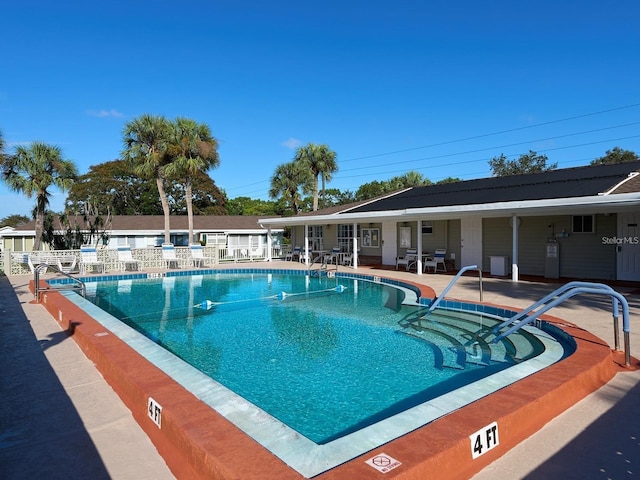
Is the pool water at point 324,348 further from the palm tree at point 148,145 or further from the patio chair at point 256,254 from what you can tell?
A: the palm tree at point 148,145

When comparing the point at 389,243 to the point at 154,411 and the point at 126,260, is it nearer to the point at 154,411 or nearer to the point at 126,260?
the point at 126,260

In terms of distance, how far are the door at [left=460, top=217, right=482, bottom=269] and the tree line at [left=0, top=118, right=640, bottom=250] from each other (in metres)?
14.9

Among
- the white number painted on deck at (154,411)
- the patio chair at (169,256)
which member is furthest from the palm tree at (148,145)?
the white number painted on deck at (154,411)

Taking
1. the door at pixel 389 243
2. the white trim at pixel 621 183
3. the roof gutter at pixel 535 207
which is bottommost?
the door at pixel 389 243

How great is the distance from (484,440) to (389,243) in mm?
16750

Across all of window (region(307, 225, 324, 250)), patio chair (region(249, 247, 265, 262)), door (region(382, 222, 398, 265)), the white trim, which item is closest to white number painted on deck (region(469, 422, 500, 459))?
the white trim

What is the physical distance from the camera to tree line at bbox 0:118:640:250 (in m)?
19.6

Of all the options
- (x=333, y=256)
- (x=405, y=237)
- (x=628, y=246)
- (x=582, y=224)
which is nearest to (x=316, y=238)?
(x=333, y=256)

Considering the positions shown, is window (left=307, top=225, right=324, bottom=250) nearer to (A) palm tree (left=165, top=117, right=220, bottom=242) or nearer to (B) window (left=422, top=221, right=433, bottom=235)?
(A) palm tree (left=165, top=117, right=220, bottom=242)

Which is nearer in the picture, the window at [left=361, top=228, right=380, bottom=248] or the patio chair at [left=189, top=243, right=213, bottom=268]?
the patio chair at [left=189, top=243, right=213, bottom=268]

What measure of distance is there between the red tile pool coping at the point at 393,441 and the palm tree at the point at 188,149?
65.0ft

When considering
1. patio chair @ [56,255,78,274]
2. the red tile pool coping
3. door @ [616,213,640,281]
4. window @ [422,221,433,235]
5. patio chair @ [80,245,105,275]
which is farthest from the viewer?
window @ [422,221,433,235]

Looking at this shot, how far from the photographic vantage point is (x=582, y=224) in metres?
13.0

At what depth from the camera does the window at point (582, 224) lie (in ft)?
42.0
